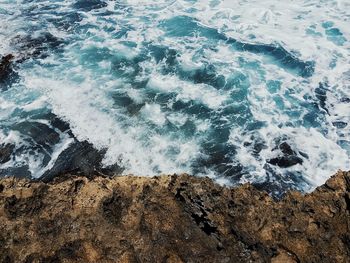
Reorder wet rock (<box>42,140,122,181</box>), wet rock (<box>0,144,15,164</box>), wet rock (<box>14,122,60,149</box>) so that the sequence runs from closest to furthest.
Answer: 1. wet rock (<box>42,140,122,181</box>)
2. wet rock (<box>0,144,15,164</box>)
3. wet rock (<box>14,122,60,149</box>)

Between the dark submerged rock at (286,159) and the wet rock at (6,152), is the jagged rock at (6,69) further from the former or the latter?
the dark submerged rock at (286,159)

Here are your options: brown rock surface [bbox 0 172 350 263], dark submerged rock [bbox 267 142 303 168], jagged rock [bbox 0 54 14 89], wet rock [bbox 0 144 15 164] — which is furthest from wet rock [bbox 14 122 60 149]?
dark submerged rock [bbox 267 142 303 168]

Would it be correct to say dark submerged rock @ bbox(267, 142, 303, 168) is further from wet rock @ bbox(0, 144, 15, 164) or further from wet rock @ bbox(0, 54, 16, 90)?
wet rock @ bbox(0, 54, 16, 90)

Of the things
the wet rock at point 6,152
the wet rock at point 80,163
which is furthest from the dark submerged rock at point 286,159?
the wet rock at point 6,152

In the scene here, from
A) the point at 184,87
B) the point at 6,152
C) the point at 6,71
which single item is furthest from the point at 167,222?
the point at 6,71

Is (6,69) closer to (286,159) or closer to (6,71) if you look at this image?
(6,71)

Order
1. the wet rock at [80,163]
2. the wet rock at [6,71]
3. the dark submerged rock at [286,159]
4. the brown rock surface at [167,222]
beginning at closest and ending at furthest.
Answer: the brown rock surface at [167,222]
the wet rock at [80,163]
the dark submerged rock at [286,159]
the wet rock at [6,71]
